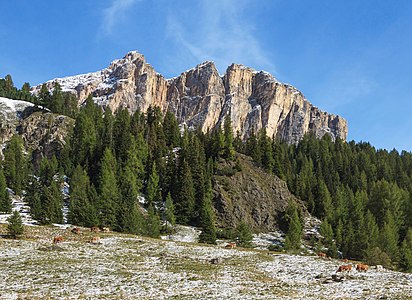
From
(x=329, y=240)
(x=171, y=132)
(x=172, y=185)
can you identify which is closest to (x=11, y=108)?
(x=171, y=132)

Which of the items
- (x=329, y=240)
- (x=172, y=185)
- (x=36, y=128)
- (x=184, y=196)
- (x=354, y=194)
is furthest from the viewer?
(x=36, y=128)

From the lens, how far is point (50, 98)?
7037 inches

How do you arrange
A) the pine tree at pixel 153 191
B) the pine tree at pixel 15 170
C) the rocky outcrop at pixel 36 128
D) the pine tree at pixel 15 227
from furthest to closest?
the rocky outcrop at pixel 36 128 → the pine tree at pixel 15 170 → the pine tree at pixel 153 191 → the pine tree at pixel 15 227

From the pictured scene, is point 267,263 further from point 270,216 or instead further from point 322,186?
point 322,186

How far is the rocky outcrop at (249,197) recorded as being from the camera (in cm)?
11288

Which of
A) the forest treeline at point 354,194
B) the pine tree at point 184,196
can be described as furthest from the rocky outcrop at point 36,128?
the forest treeline at point 354,194

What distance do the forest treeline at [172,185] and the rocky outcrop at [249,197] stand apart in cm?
344

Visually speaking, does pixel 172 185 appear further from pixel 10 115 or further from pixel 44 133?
pixel 10 115

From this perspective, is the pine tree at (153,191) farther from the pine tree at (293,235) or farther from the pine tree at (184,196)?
the pine tree at (293,235)

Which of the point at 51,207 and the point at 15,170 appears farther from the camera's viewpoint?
the point at 15,170

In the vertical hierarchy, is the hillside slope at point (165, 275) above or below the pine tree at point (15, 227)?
below

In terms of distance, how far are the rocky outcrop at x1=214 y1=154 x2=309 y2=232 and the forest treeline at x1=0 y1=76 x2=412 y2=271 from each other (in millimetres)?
3438

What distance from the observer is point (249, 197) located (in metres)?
120

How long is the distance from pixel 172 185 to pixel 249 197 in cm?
2229
